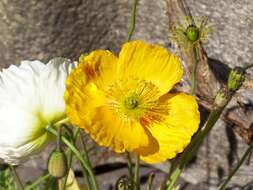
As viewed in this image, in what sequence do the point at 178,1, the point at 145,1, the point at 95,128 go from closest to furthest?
the point at 95,128 → the point at 178,1 → the point at 145,1

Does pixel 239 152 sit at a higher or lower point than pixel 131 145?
lower

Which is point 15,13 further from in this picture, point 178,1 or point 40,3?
point 178,1

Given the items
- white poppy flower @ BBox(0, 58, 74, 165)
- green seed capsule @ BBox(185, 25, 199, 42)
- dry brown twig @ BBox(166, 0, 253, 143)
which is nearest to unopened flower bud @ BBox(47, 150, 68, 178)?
white poppy flower @ BBox(0, 58, 74, 165)

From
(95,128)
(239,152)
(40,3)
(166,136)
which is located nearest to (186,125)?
(166,136)

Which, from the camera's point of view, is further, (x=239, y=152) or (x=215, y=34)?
(x=239, y=152)

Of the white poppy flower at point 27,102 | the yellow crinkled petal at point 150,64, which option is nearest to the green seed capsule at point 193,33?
the yellow crinkled petal at point 150,64

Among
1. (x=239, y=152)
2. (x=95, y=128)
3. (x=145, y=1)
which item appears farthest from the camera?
(x=239, y=152)

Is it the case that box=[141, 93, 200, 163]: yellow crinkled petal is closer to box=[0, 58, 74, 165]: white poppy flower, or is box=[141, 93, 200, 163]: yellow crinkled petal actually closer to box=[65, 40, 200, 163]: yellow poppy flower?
box=[65, 40, 200, 163]: yellow poppy flower
